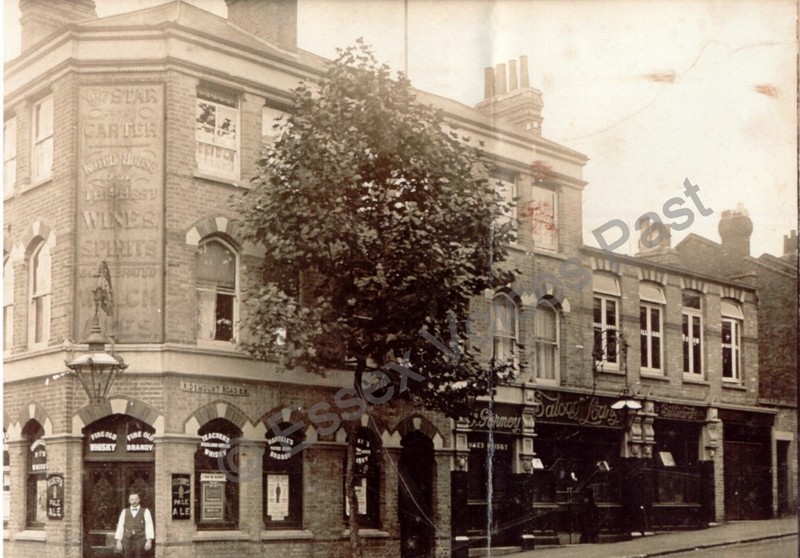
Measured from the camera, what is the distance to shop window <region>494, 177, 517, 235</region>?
12617 mm

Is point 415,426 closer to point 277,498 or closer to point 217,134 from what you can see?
point 277,498

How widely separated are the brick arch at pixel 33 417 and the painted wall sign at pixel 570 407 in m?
6.43

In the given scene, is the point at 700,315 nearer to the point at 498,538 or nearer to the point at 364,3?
the point at 498,538

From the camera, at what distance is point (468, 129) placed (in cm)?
1241

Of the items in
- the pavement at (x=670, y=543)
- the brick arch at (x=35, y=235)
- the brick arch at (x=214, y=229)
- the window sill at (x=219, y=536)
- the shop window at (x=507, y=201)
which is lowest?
the pavement at (x=670, y=543)

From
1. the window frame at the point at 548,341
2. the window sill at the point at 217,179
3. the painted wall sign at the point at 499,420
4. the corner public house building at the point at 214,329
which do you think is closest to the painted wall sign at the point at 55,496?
the corner public house building at the point at 214,329

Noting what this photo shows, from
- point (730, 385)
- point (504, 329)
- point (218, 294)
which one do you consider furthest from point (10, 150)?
point (730, 385)

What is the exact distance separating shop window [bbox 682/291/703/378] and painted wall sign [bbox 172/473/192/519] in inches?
281

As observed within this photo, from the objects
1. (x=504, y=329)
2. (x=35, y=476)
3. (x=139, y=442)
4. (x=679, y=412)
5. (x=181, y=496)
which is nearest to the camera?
(x=35, y=476)

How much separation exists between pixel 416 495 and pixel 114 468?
384 centimetres

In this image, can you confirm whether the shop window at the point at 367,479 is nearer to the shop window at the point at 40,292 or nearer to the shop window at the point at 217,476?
the shop window at the point at 217,476

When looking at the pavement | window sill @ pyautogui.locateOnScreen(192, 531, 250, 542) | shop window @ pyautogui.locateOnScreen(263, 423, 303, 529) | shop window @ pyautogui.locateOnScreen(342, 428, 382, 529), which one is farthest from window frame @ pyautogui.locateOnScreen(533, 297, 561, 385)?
window sill @ pyautogui.locateOnScreen(192, 531, 250, 542)

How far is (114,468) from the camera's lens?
1201 cm

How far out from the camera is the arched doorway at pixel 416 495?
505 inches
